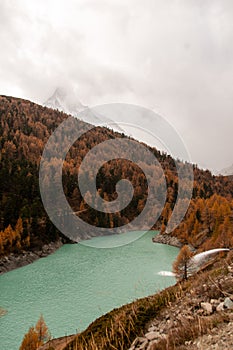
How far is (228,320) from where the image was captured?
4.95 m

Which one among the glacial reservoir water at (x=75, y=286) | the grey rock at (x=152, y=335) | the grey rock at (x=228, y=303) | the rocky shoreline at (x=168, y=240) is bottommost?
the glacial reservoir water at (x=75, y=286)

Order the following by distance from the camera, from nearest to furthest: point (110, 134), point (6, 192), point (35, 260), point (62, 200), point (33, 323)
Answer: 1. point (33, 323)
2. point (35, 260)
3. point (6, 192)
4. point (62, 200)
5. point (110, 134)

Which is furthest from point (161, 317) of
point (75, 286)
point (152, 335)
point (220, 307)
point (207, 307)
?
point (75, 286)

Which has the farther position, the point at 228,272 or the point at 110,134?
the point at 110,134

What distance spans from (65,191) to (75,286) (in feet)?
189

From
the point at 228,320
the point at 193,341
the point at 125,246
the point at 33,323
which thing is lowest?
the point at 33,323

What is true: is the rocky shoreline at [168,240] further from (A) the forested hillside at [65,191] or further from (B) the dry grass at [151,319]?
(B) the dry grass at [151,319]

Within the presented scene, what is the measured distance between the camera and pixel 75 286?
34.9 metres

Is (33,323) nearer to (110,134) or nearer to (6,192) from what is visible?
(6,192)

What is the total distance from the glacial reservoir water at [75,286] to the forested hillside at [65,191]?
8.52 meters

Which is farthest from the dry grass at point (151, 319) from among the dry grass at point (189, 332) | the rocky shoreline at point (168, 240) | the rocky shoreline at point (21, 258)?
the rocky shoreline at point (168, 240)

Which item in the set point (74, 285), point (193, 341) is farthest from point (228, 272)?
point (74, 285)

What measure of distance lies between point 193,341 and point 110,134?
164970 mm

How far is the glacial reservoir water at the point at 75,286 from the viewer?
79.8ft
